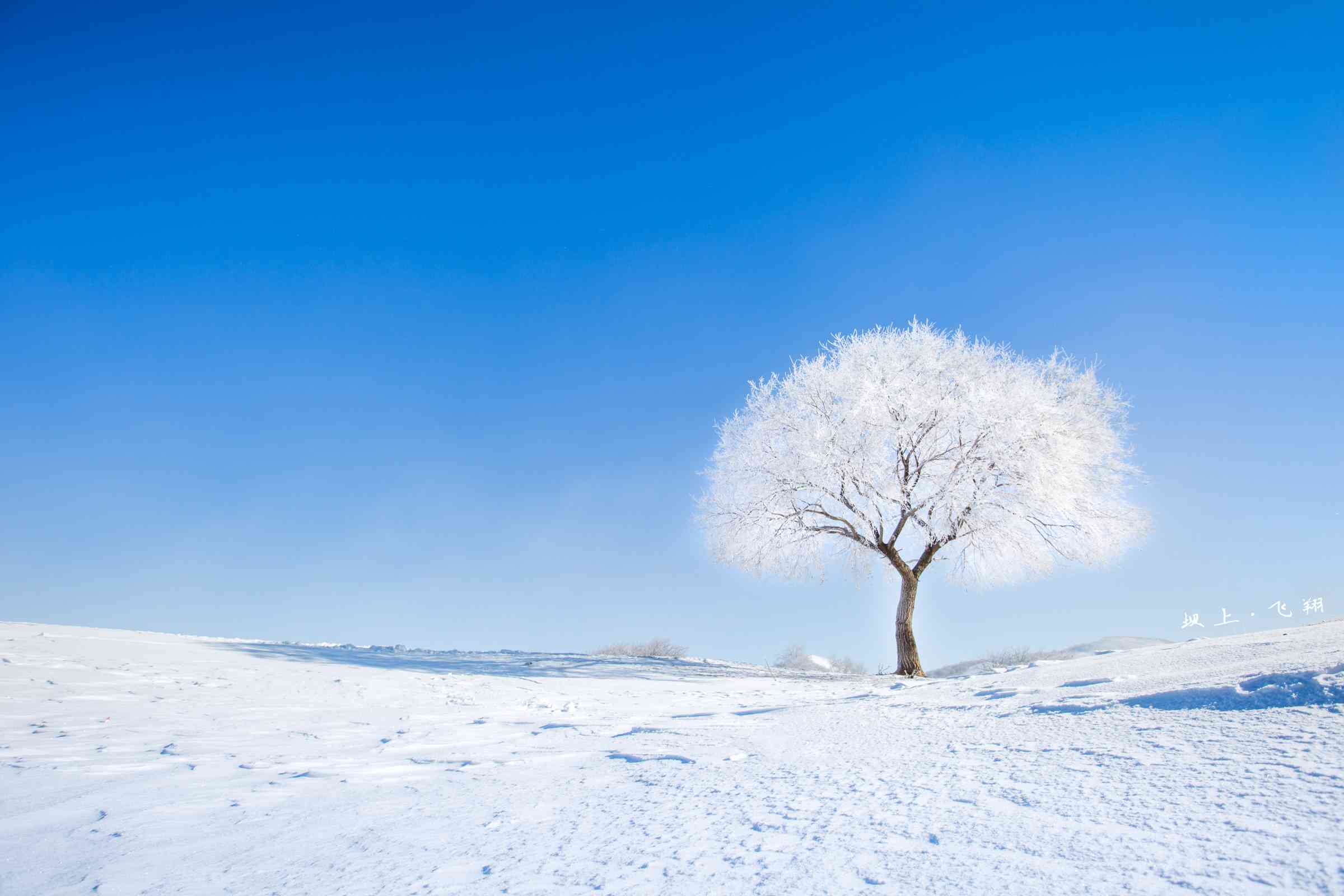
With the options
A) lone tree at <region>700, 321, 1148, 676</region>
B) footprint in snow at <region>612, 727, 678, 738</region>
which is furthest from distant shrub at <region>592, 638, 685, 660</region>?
footprint in snow at <region>612, 727, 678, 738</region>

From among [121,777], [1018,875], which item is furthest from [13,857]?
[1018,875]

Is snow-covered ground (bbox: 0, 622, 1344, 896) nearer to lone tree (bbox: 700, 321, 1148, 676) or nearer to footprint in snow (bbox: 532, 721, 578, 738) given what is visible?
footprint in snow (bbox: 532, 721, 578, 738)

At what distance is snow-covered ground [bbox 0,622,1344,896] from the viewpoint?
8.04 ft

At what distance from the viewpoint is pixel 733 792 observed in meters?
3.65

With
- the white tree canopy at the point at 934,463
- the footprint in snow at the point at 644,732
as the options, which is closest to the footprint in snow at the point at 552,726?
the footprint in snow at the point at 644,732

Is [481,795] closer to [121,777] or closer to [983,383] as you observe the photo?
[121,777]

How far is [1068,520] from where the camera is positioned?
17422mm

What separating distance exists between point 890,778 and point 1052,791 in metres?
0.75

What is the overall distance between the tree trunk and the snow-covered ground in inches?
395

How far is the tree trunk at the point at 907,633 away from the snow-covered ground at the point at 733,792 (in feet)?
32.9

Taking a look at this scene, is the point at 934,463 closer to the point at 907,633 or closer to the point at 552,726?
the point at 907,633

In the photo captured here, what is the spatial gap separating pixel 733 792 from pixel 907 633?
1508cm

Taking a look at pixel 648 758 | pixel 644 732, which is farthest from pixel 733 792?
pixel 644 732

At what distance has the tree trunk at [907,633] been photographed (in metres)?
17.2
